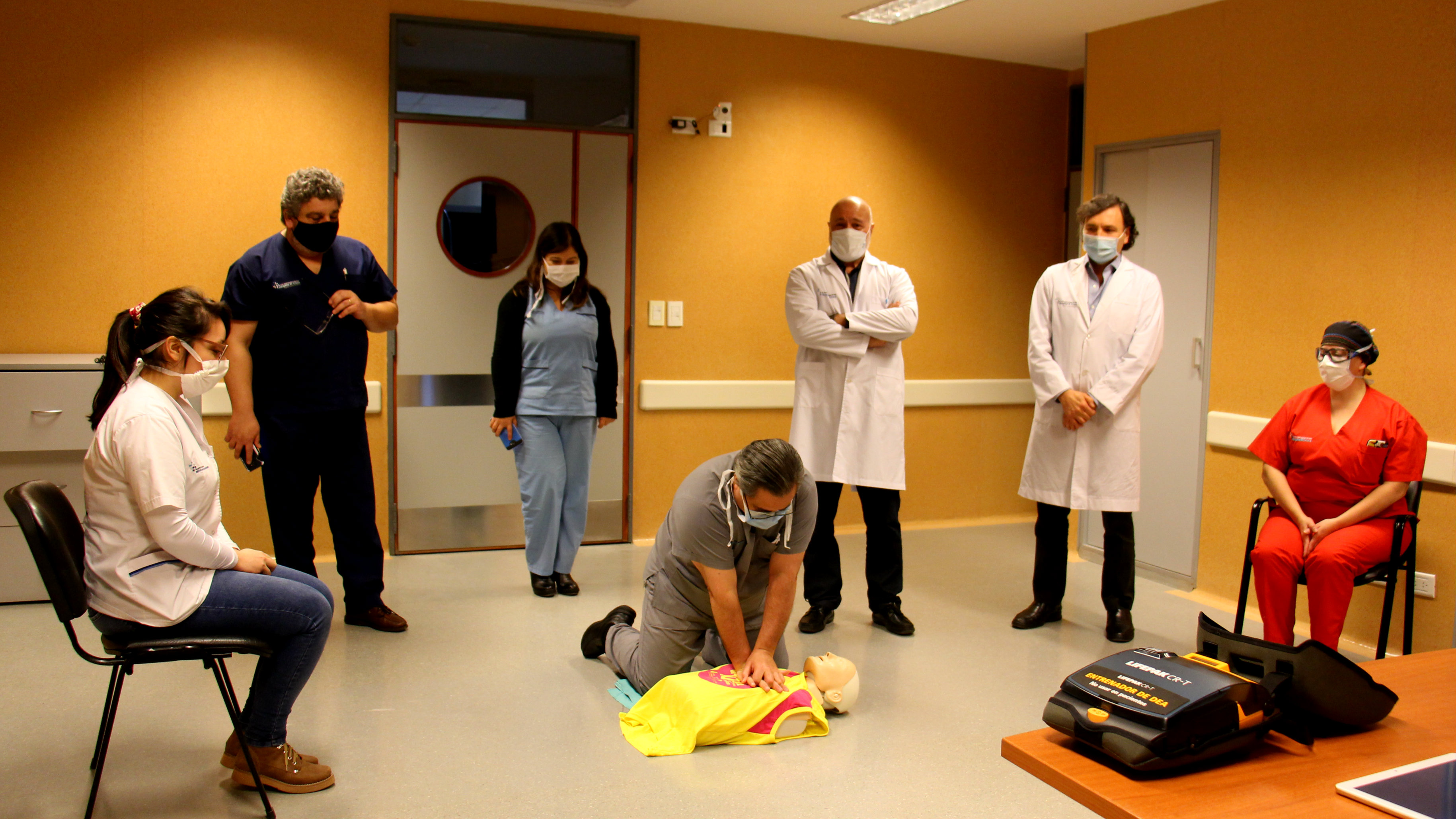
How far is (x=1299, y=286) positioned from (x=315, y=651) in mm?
3845

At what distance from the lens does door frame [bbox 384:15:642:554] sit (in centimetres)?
482

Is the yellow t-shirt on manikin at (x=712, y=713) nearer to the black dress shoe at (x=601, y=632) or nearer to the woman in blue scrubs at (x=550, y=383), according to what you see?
the black dress shoe at (x=601, y=632)

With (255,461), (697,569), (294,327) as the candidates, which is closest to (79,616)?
(255,461)

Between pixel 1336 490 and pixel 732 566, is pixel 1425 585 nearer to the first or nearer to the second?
pixel 1336 490

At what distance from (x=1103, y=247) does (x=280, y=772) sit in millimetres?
3159

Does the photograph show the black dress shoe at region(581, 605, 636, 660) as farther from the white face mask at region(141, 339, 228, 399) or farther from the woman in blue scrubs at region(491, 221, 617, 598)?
the white face mask at region(141, 339, 228, 399)

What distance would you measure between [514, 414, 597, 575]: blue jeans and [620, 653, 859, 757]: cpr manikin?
1.37 m

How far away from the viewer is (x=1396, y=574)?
11.4ft

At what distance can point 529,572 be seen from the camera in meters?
4.67

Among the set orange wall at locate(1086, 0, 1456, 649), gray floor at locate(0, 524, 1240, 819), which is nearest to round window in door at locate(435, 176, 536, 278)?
gray floor at locate(0, 524, 1240, 819)

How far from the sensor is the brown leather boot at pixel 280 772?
8.44 ft

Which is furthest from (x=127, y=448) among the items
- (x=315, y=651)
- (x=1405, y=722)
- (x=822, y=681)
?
(x=1405, y=722)

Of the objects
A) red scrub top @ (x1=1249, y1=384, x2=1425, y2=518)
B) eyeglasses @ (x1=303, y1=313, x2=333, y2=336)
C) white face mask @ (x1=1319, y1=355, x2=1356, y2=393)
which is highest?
eyeglasses @ (x1=303, y1=313, x2=333, y2=336)

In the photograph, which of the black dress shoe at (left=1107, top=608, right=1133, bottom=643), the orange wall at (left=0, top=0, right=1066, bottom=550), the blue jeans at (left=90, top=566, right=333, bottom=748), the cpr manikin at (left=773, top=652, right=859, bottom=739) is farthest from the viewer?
the orange wall at (left=0, top=0, right=1066, bottom=550)
